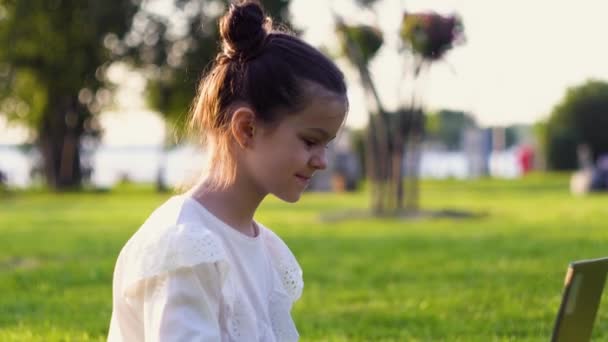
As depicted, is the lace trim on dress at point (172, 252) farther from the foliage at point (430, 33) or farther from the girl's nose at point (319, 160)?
the foliage at point (430, 33)

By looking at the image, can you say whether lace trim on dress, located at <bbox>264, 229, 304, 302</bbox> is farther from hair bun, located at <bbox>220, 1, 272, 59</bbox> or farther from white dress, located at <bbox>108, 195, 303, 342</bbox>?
hair bun, located at <bbox>220, 1, 272, 59</bbox>

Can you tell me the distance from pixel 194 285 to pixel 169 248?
0.34 ft

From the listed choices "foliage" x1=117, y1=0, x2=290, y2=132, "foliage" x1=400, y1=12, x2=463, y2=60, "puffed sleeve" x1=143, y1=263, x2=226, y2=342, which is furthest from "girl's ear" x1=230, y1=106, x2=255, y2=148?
"foliage" x1=117, y1=0, x2=290, y2=132

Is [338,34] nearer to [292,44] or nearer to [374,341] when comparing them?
[374,341]

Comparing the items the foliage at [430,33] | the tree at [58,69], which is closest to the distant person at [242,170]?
the foliage at [430,33]

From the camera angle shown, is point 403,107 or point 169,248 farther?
point 403,107

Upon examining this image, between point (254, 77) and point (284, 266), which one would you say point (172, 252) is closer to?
point (254, 77)

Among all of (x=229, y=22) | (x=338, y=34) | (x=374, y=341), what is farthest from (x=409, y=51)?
(x=229, y=22)

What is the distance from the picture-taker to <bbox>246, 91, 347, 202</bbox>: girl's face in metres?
2.68

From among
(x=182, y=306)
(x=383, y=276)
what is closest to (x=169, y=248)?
(x=182, y=306)

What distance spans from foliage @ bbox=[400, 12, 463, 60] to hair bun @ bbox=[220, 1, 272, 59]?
461 inches

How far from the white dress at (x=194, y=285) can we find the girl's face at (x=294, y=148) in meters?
0.17

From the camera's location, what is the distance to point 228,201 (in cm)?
275

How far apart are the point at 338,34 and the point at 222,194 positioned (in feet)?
42.3
